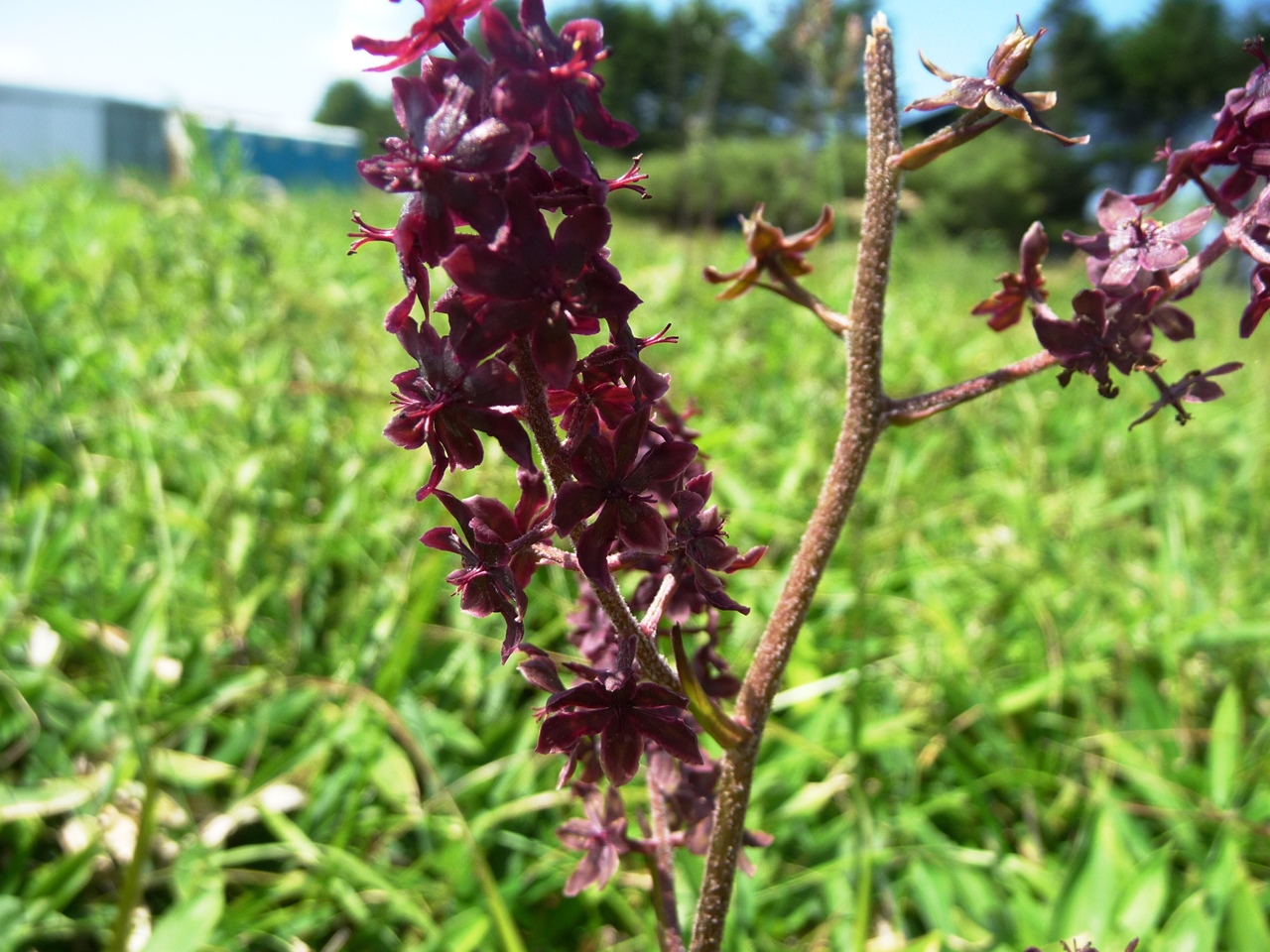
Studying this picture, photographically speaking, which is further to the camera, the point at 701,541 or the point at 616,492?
the point at 701,541

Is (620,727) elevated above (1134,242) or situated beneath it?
situated beneath

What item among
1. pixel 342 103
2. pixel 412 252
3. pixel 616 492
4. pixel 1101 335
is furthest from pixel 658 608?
pixel 342 103

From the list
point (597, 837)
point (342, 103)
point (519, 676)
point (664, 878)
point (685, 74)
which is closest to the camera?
point (664, 878)

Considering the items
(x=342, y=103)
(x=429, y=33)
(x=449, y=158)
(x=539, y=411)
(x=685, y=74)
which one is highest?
(x=342, y=103)

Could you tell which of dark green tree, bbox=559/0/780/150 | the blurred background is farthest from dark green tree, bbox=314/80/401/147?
the blurred background

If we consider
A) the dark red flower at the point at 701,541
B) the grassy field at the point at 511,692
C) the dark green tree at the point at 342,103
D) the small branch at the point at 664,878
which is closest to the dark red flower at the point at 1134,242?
the dark red flower at the point at 701,541

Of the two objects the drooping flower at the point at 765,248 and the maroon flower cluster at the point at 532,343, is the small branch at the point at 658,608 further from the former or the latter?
the drooping flower at the point at 765,248

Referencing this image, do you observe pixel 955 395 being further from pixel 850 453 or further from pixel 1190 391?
pixel 1190 391

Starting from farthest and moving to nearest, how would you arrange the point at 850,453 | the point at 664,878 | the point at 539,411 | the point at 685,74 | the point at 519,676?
the point at 685,74
the point at 519,676
the point at 664,878
the point at 850,453
the point at 539,411
